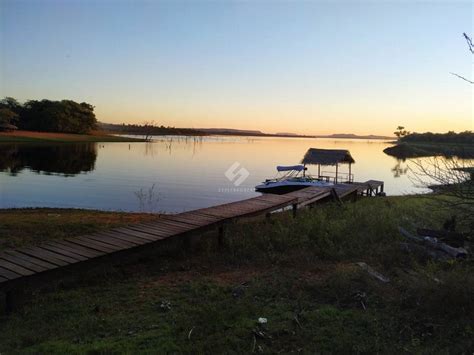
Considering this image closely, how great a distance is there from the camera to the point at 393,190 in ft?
112

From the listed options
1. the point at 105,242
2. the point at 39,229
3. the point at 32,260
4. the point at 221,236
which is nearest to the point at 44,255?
the point at 32,260

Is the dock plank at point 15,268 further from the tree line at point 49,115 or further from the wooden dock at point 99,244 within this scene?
the tree line at point 49,115

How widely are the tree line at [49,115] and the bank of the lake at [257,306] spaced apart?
9371 centimetres

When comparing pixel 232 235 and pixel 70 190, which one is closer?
pixel 232 235

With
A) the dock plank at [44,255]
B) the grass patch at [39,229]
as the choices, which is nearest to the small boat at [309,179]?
the grass patch at [39,229]

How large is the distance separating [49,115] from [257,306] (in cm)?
9659

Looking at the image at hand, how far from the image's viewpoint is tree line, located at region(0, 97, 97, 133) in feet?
295

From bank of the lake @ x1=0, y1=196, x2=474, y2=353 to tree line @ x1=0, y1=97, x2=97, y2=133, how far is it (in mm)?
93708

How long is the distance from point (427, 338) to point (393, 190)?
32393 mm

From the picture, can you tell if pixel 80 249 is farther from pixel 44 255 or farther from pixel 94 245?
pixel 44 255

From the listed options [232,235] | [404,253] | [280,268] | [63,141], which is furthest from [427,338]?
[63,141]

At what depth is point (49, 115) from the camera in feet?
292

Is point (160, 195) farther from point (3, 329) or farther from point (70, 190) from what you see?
point (3, 329)

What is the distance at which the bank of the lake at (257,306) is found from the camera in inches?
160
